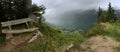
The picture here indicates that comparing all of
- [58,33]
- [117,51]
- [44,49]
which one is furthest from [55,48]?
[117,51]

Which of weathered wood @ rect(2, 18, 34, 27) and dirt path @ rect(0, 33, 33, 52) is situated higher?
weathered wood @ rect(2, 18, 34, 27)

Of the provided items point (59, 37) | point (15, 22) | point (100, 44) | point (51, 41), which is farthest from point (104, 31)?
point (15, 22)

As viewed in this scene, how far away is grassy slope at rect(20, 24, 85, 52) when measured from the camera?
1741 cm

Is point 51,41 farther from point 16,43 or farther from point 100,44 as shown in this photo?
point 100,44

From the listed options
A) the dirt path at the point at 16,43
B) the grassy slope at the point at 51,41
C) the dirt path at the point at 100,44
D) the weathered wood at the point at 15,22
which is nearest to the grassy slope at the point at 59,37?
the grassy slope at the point at 51,41

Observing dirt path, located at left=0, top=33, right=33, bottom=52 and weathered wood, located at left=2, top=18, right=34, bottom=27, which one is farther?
weathered wood, located at left=2, top=18, right=34, bottom=27

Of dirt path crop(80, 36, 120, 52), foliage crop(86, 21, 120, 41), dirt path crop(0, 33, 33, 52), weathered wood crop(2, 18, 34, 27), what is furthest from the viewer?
foliage crop(86, 21, 120, 41)

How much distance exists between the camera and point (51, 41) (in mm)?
18094

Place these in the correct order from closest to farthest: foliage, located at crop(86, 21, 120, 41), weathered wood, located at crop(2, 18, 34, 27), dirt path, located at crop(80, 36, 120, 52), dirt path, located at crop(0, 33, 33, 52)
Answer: dirt path, located at crop(0, 33, 33, 52), weathered wood, located at crop(2, 18, 34, 27), dirt path, located at crop(80, 36, 120, 52), foliage, located at crop(86, 21, 120, 41)

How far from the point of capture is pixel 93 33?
2055 cm

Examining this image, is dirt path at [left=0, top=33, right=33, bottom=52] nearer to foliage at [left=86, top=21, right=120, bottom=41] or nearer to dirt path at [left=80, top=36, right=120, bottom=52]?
dirt path at [left=80, top=36, right=120, bottom=52]

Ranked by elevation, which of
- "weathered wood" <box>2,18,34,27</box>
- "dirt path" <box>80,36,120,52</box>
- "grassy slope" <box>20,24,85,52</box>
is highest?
"weathered wood" <box>2,18,34,27</box>

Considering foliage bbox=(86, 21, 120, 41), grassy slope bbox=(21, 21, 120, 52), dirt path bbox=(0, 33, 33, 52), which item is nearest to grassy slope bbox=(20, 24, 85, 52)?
grassy slope bbox=(21, 21, 120, 52)

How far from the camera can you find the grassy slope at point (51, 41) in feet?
57.1
